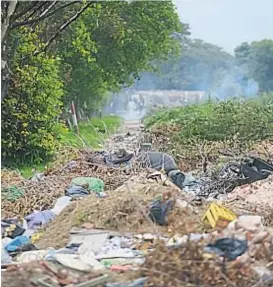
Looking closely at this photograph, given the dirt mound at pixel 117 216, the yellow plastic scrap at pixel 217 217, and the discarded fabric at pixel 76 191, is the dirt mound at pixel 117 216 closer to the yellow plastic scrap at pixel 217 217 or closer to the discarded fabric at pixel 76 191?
the yellow plastic scrap at pixel 217 217

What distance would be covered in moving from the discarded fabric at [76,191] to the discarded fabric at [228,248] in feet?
9.86

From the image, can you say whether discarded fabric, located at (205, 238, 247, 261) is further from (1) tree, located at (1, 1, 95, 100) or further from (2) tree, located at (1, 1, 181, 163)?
(2) tree, located at (1, 1, 181, 163)

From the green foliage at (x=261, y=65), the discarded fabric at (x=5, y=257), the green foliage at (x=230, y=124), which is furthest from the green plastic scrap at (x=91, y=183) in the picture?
the green foliage at (x=261, y=65)

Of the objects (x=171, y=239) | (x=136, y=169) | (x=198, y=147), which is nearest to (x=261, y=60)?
(x=198, y=147)

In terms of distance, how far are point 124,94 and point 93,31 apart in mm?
7364

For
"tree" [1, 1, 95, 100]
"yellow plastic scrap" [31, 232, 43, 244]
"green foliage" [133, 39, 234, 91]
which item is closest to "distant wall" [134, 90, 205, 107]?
"green foliage" [133, 39, 234, 91]

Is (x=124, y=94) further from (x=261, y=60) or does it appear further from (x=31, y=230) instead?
(x=31, y=230)

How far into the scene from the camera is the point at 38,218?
6164mm

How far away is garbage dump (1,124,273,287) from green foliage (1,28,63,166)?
3183mm

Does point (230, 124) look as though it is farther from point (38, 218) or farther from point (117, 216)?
point (117, 216)

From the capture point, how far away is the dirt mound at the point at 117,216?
4.95 m

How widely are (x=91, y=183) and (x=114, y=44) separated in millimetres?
11009

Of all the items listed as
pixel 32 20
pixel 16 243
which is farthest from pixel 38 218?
pixel 32 20

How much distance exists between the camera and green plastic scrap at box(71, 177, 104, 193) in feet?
24.3
